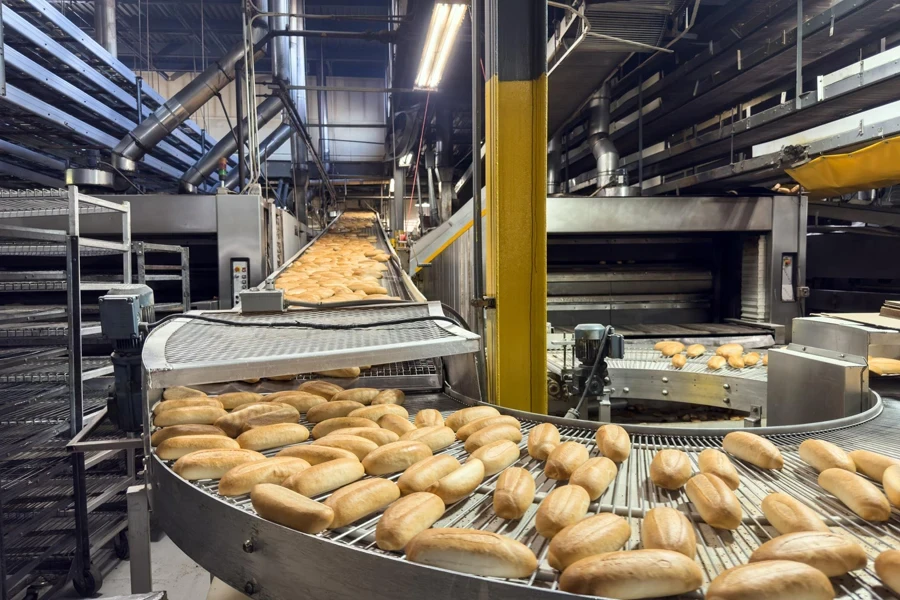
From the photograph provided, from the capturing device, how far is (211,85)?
5.92 meters

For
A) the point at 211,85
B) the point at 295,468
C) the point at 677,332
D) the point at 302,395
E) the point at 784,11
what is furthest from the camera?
the point at 211,85

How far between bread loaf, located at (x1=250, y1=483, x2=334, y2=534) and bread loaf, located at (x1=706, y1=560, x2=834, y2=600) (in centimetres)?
53

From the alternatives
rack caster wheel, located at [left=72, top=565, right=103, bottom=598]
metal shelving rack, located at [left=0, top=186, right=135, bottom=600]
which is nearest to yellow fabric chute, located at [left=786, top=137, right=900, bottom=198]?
metal shelving rack, located at [left=0, top=186, right=135, bottom=600]

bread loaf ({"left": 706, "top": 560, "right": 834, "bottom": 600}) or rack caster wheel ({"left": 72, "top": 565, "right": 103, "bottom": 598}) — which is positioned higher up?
bread loaf ({"left": 706, "top": 560, "right": 834, "bottom": 600})

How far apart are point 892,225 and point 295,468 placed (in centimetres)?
584

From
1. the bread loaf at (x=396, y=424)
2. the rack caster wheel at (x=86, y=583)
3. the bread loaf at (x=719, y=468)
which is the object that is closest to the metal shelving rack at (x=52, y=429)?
the rack caster wheel at (x=86, y=583)

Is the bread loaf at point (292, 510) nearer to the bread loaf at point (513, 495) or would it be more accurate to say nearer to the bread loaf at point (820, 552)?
the bread loaf at point (513, 495)

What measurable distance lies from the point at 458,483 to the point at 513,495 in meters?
0.11

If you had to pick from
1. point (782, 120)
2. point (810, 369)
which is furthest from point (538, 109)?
point (782, 120)

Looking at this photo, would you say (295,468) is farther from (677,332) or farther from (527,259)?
(677,332)

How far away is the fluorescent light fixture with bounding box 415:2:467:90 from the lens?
2.66m

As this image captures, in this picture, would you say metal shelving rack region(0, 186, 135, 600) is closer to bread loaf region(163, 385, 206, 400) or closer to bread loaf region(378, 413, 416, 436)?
bread loaf region(163, 385, 206, 400)

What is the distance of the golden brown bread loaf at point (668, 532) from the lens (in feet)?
2.27

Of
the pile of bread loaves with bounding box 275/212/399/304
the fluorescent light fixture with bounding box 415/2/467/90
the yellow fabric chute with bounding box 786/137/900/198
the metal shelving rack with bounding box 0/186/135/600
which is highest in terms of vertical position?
the fluorescent light fixture with bounding box 415/2/467/90
